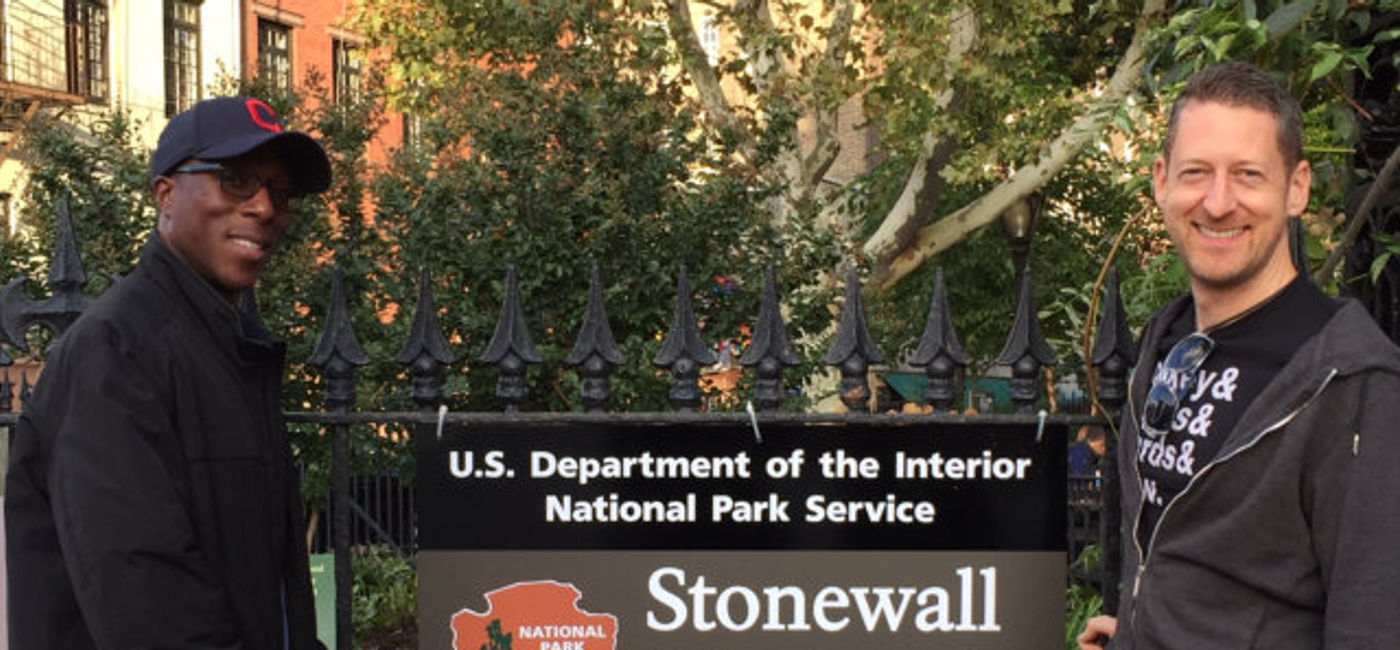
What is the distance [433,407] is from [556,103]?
177 inches

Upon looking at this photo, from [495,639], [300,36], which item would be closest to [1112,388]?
[495,639]

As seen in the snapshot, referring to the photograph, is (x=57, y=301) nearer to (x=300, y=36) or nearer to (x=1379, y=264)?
(x=1379, y=264)

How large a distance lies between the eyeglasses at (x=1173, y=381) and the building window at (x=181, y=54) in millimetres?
21453

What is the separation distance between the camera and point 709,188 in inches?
290

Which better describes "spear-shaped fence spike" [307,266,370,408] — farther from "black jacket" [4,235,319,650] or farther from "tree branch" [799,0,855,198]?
"tree branch" [799,0,855,198]

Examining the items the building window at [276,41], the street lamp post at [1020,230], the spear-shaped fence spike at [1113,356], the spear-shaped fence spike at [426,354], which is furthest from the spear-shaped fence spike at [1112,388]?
the building window at [276,41]

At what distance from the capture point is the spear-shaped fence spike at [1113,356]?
120 inches

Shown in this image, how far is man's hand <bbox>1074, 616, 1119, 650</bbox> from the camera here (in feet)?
8.40

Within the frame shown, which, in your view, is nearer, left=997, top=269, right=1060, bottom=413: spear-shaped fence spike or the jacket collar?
the jacket collar

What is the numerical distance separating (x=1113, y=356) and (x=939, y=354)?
388 millimetres

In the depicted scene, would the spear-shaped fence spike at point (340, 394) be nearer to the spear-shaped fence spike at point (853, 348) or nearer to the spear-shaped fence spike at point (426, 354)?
the spear-shaped fence spike at point (426, 354)

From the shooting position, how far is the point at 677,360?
3.07m

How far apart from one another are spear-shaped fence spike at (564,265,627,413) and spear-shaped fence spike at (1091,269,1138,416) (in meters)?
1.07

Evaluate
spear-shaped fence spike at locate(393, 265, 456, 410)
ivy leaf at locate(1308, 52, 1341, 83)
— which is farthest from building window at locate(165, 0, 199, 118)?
ivy leaf at locate(1308, 52, 1341, 83)
